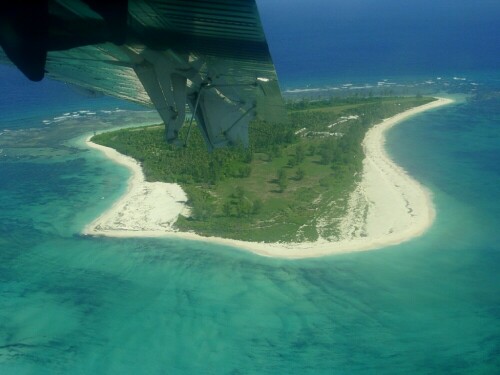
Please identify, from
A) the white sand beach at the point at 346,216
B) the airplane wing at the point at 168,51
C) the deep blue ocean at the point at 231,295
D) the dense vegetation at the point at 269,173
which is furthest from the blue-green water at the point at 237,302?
the airplane wing at the point at 168,51

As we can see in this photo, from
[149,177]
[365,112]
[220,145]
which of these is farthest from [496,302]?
[365,112]

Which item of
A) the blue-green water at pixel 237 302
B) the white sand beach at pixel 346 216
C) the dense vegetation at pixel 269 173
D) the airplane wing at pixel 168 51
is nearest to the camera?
the airplane wing at pixel 168 51

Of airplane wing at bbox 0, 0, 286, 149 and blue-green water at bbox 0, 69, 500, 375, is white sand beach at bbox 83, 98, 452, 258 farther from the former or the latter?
airplane wing at bbox 0, 0, 286, 149

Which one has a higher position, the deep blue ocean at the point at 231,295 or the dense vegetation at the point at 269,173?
the dense vegetation at the point at 269,173

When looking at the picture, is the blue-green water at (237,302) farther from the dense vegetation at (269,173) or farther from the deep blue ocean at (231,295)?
the dense vegetation at (269,173)

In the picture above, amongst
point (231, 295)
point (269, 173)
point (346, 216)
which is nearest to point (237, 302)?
point (231, 295)

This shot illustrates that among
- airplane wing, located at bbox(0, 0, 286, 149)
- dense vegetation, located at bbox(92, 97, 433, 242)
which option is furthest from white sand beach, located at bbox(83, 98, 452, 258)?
airplane wing, located at bbox(0, 0, 286, 149)
